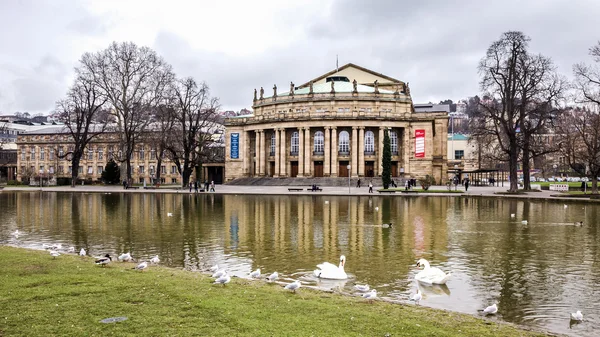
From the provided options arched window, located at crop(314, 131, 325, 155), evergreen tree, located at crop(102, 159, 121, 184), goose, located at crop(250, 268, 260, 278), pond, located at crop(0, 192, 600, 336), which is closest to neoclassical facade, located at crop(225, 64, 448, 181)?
arched window, located at crop(314, 131, 325, 155)

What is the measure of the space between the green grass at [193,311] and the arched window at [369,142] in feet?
256

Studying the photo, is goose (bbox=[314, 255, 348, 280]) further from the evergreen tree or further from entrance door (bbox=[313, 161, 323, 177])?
the evergreen tree

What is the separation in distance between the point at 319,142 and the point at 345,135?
4820mm

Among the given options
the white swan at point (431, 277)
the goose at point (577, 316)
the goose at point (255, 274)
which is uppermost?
the goose at point (255, 274)

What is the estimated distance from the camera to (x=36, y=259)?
15.9 m

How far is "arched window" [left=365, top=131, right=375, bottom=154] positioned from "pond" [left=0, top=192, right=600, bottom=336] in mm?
53502

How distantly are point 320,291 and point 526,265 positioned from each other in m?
8.55

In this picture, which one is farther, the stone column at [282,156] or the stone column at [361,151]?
the stone column at [282,156]

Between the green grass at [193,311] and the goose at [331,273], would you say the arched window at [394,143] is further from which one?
the green grass at [193,311]

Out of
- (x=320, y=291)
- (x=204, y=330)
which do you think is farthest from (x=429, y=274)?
(x=204, y=330)

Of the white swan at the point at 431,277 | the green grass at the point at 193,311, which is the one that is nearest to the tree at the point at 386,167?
the white swan at the point at 431,277

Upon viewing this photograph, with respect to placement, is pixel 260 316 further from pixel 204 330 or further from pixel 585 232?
pixel 585 232

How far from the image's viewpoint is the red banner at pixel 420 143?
8475cm

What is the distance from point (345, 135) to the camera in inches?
3588
